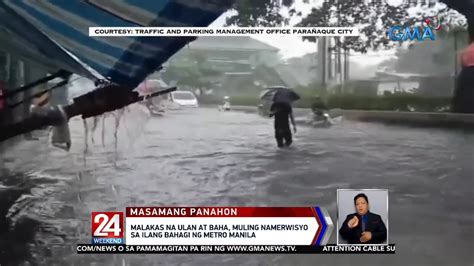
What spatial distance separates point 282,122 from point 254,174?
0.32m

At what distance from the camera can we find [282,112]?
2428mm

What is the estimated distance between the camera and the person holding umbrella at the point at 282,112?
242cm

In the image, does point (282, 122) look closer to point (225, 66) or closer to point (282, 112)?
point (282, 112)

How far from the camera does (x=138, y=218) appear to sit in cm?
243

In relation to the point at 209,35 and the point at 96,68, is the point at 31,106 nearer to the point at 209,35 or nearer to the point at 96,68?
the point at 96,68


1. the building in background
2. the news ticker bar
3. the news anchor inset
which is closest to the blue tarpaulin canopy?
the building in background

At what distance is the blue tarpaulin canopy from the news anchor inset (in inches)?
50.1

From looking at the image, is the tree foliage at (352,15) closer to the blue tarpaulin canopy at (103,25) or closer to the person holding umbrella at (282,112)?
the blue tarpaulin canopy at (103,25)

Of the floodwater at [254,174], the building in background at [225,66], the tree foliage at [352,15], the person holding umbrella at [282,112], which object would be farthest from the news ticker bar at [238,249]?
the tree foliage at [352,15]

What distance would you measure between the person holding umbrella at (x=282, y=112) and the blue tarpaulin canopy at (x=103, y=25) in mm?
519

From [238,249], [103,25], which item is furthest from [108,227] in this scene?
[103,25]

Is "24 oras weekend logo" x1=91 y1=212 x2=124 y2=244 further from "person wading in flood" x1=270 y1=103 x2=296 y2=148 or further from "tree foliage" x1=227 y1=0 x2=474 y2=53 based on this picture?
"tree foliage" x1=227 y1=0 x2=474 y2=53

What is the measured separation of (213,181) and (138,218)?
45 centimetres

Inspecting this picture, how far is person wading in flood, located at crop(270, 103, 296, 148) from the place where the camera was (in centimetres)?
243
